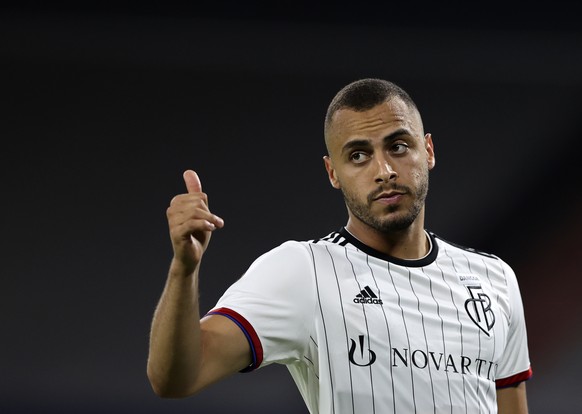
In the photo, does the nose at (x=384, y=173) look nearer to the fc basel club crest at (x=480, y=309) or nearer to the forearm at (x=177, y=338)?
the fc basel club crest at (x=480, y=309)

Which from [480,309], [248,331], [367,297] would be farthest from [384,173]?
[248,331]

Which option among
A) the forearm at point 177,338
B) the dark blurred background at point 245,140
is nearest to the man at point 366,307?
the forearm at point 177,338

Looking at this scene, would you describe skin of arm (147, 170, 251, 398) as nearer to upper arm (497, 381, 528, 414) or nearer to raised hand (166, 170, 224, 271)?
raised hand (166, 170, 224, 271)

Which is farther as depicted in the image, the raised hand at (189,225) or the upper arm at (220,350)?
the upper arm at (220,350)

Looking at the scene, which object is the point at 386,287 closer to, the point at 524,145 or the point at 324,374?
the point at 324,374

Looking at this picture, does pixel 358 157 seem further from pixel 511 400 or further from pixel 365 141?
pixel 511 400

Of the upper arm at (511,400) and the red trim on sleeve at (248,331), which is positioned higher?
the red trim on sleeve at (248,331)

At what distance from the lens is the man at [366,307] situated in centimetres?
150

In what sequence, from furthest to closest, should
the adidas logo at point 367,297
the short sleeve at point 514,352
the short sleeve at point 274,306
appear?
the short sleeve at point 514,352 → the adidas logo at point 367,297 → the short sleeve at point 274,306

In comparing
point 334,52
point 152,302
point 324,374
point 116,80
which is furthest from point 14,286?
point 324,374

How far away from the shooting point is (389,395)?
1.73 m

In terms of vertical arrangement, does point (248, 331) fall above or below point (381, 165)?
below

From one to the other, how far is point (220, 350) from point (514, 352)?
77 cm

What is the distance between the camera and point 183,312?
4.75ft
